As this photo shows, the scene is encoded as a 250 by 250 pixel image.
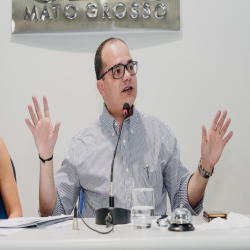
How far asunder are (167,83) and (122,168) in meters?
0.94

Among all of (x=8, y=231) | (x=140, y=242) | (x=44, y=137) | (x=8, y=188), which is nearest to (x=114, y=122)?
(x=44, y=137)

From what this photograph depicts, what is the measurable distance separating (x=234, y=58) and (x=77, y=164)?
1.38 meters

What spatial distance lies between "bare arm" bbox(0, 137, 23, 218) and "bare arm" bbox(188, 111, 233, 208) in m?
0.80

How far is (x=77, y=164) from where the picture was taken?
5.88 ft

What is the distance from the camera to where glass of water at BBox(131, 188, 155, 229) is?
1.06 metres

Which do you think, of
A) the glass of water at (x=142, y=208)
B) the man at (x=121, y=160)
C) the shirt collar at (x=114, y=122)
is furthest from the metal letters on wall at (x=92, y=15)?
the glass of water at (x=142, y=208)

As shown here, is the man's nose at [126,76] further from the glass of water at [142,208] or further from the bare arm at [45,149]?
the glass of water at [142,208]

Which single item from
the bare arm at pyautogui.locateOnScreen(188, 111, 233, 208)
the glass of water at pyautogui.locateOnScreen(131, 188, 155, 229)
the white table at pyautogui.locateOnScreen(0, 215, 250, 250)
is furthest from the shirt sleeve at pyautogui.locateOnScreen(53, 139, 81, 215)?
the white table at pyautogui.locateOnScreen(0, 215, 250, 250)

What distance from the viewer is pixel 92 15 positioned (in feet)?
8.30

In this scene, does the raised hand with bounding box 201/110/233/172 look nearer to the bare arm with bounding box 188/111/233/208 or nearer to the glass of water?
the bare arm with bounding box 188/111/233/208

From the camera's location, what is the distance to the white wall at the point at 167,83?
247 cm

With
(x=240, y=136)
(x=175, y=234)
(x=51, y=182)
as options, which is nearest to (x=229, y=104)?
(x=240, y=136)

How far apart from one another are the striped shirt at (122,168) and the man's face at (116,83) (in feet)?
0.25

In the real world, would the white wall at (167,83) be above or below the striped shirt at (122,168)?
above
